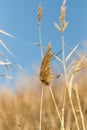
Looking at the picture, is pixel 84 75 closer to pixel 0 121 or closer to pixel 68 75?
pixel 0 121

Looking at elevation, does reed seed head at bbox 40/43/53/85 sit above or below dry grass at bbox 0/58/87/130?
below

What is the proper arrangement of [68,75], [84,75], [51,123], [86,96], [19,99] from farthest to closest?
[19,99] → [84,75] → [86,96] → [51,123] → [68,75]

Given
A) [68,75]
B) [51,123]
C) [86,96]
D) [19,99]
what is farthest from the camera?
[19,99]

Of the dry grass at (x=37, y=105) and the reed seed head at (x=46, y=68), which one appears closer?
the reed seed head at (x=46, y=68)

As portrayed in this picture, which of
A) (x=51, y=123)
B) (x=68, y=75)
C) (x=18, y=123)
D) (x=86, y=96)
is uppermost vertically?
(x=86, y=96)

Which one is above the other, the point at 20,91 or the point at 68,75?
the point at 20,91

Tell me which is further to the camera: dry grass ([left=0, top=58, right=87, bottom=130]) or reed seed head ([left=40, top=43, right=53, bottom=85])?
dry grass ([left=0, top=58, right=87, bottom=130])

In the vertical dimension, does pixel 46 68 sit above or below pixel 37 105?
below

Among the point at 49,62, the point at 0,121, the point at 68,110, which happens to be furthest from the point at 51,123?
the point at 49,62

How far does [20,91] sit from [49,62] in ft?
11.9

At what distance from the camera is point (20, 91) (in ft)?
18.1

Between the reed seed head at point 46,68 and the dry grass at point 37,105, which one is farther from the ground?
the dry grass at point 37,105

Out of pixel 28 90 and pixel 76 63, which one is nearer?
pixel 76 63

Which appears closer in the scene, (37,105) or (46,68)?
(46,68)
